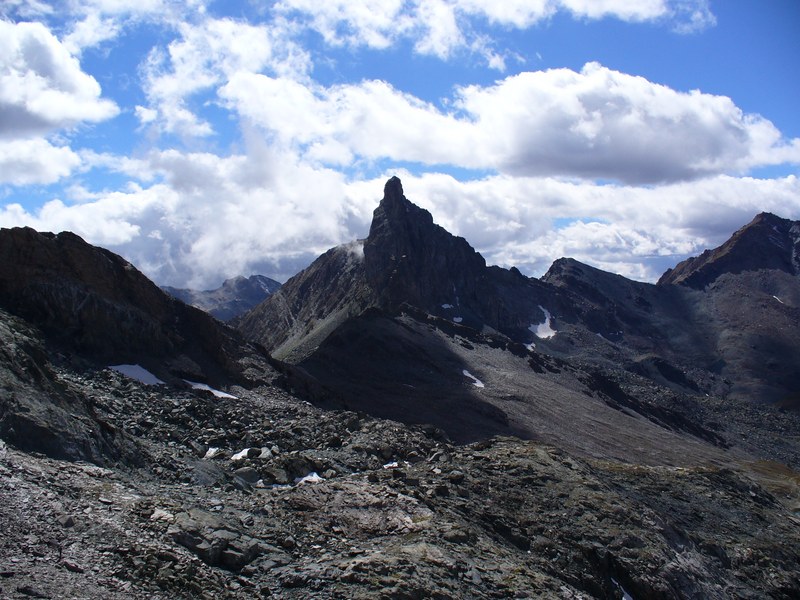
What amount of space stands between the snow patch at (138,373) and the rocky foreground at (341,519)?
3.30 metres

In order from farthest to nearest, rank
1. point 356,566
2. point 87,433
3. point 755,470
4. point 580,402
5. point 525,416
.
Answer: point 580,402 → point 755,470 → point 525,416 → point 87,433 → point 356,566

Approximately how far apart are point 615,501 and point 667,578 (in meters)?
5.78

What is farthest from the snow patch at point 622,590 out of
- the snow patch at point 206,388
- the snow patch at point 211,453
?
the snow patch at point 206,388

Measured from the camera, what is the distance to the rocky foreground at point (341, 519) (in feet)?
63.3

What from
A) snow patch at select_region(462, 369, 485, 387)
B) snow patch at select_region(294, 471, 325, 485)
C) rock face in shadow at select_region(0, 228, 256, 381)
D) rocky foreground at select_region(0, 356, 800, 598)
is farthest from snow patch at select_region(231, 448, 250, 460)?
snow patch at select_region(462, 369, 485, 387)

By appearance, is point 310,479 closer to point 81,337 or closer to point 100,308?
point 81,337

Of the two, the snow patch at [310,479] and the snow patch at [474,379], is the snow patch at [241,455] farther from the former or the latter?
the snow patch at [474,379]

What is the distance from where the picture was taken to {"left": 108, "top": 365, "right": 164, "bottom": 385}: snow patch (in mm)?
51272

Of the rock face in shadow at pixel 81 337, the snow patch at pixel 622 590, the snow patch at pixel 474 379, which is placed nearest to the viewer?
the rock face in shadow at pixel 81 337

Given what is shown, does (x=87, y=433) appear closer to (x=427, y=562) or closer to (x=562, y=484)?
(x=427, y=562)

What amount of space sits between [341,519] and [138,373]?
105 ft

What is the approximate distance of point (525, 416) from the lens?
11362 centimetres

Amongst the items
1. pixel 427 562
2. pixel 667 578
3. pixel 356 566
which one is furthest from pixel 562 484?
pixel 356 566

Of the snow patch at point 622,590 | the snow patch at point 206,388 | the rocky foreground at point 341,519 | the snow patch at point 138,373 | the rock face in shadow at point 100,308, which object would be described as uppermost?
the rock face in shadow at point 100,308
